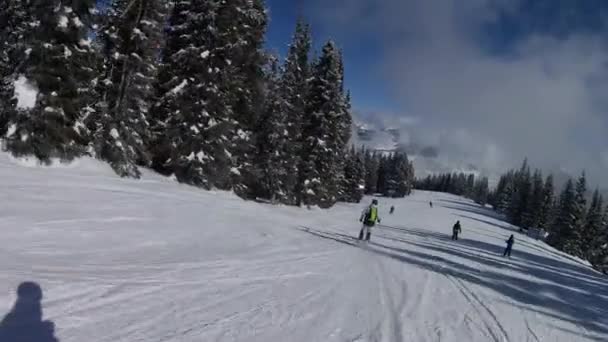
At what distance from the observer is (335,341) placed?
5602 millimetres

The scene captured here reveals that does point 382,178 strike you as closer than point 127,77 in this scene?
No

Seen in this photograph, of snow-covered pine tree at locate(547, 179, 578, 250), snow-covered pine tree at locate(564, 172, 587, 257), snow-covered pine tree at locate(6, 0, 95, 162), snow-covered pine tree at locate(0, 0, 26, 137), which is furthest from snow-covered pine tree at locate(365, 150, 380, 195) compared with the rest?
snow-covered pine tree at locate(6, 0, 95, 162)

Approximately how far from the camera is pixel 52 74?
50.6 feet

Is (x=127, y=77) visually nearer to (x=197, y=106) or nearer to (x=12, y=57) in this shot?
(x=197, y=106)

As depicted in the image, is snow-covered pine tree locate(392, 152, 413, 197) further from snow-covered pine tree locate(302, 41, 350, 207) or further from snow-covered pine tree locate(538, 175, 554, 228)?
snow-covered pine tree locate(302, 41, 350, 207)

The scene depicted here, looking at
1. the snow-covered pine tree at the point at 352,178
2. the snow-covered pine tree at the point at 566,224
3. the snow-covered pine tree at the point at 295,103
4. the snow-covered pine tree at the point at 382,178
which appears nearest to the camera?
the snow-covered pine tree at the point at 295,103

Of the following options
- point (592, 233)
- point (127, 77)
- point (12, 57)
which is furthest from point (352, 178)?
point (12, 57)

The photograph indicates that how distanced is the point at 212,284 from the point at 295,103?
30.7m

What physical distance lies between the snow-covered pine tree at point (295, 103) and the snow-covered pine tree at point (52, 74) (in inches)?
755

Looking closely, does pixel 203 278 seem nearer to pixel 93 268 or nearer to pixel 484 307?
pixel 93 268

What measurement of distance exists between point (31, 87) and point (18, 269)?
1152 centimetres

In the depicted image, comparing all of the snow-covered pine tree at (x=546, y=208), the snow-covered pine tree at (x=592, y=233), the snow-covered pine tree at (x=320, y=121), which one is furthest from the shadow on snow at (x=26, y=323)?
the snow-covered pine tree at (x=546, y=208)

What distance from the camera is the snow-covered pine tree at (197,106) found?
22250 mm

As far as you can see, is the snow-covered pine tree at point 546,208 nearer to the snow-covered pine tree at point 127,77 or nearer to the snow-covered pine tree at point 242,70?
the snow-covered pine tree at point 242,70
